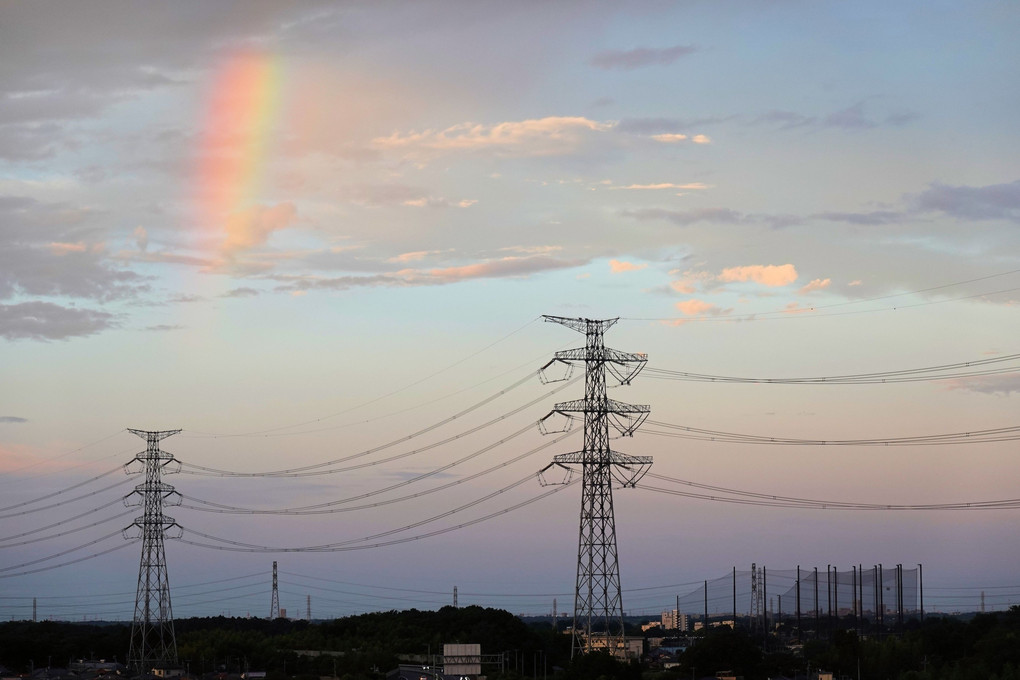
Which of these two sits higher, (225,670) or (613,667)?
(613,667)

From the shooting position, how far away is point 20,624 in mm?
198750

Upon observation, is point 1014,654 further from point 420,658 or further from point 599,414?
point 420,658

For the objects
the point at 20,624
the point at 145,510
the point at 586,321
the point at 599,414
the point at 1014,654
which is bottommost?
the point at 20,624

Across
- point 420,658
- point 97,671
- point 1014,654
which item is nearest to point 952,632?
point 1014,654

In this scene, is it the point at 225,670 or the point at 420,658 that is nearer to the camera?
the point at 420,658

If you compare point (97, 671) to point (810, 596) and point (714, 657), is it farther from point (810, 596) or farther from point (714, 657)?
point (810, 596)

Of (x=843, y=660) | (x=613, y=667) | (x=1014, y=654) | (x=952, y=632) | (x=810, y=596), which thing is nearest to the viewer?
(x=613, y=667)

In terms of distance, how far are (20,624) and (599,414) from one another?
16476 centimetres

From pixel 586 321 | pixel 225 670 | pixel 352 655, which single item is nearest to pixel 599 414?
pixel 586 321

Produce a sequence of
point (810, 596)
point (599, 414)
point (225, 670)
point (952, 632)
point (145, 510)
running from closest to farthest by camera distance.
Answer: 1. point (599, 414)
2. point (145, 510)
3. point (952, 632)
4. point (225, 670)
5. point (810, 596)

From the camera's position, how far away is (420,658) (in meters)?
118

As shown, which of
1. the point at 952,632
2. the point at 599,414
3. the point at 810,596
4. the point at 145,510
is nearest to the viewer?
the point at 599,414

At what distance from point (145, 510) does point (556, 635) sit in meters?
53.4

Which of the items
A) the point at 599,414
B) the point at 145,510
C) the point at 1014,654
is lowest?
the point at 1014,654
